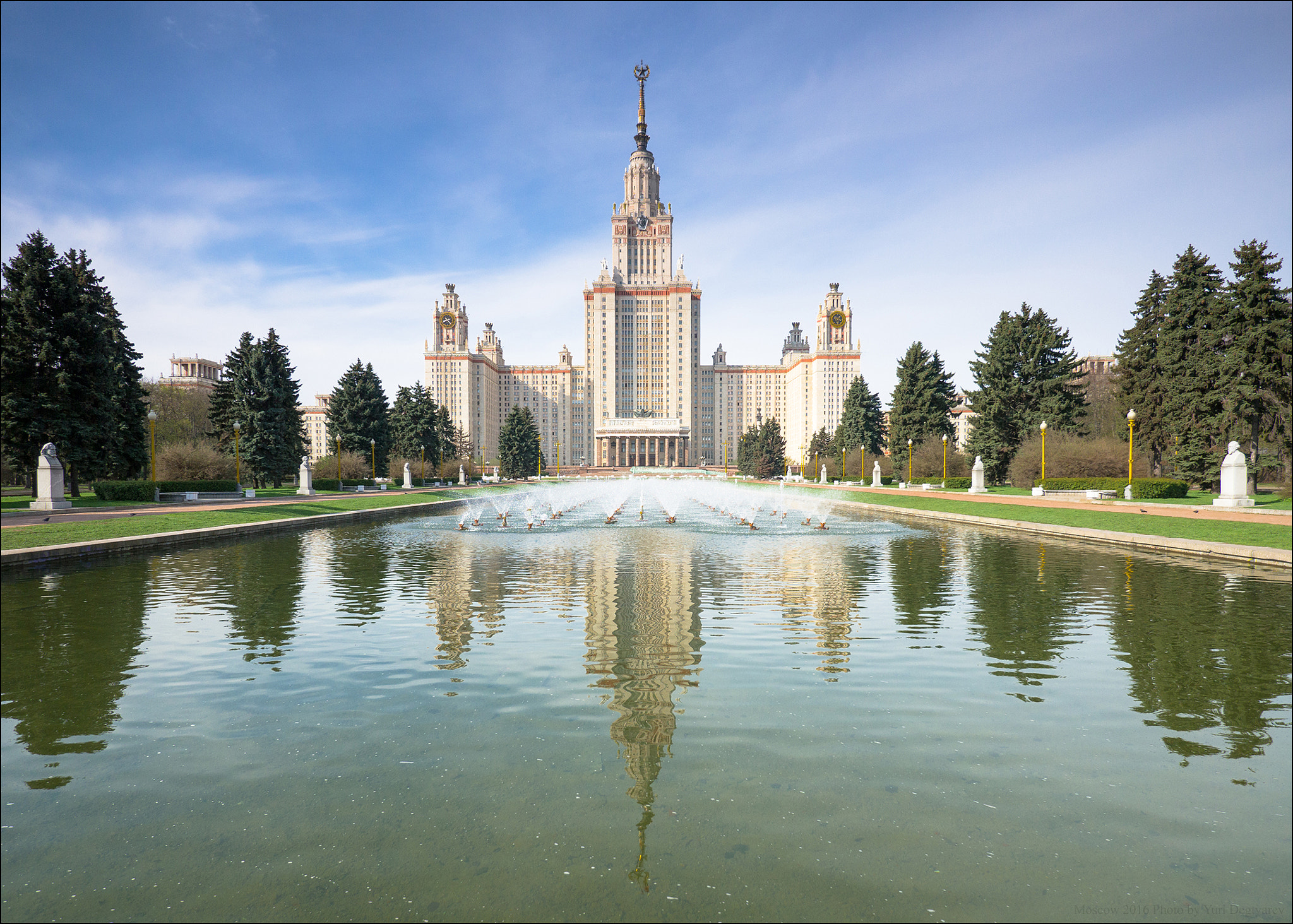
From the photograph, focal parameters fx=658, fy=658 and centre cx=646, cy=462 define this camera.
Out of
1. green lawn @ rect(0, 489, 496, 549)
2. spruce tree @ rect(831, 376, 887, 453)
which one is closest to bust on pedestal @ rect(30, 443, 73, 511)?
green lawn @ rect(0, 489, 496, 549)

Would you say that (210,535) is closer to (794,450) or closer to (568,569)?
(568,569)

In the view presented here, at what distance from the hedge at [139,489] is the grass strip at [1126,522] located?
37391 millimetres

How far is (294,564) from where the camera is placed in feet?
51.6

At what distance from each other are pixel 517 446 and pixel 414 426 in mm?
25286

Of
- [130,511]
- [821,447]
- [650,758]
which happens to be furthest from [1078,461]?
[821,447]

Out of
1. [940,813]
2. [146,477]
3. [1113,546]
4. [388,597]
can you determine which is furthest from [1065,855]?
[146,477]

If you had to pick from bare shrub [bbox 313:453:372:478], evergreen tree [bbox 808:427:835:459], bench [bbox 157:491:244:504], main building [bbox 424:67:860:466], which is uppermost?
main building [bbox 424:67:860:466]

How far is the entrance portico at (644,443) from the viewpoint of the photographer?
158750 millimetres

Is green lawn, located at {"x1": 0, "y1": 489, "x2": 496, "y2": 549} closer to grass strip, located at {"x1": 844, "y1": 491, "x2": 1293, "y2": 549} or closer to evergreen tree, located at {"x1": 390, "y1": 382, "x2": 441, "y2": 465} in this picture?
grass strip, located at {"x1": 844, "y1": 491, "x2": 1293, "y2": 549}

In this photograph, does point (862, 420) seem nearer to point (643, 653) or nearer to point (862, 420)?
→ point (862, 420)

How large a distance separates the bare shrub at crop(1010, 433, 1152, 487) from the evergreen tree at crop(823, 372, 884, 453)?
97.2 ft

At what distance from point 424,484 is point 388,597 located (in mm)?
55152

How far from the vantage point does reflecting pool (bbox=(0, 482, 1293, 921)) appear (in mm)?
3436

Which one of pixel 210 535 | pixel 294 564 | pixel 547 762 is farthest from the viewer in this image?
pixel 210 535
